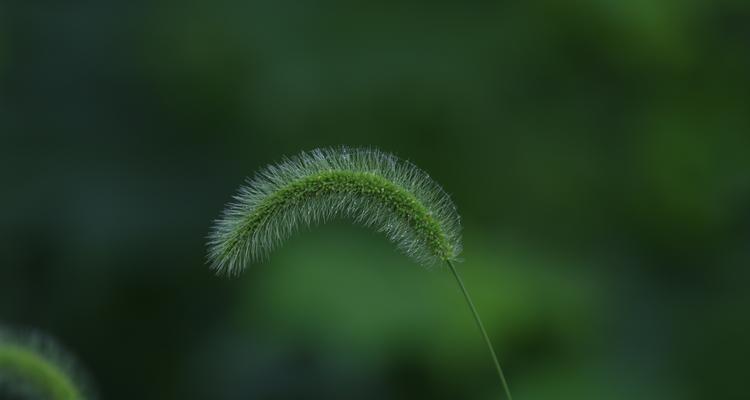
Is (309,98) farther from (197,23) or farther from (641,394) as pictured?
(641,394)

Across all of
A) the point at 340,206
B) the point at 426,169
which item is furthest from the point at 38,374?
the point at 426,169

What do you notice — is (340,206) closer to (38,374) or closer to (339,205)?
(339,205)

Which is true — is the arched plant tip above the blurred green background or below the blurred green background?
below

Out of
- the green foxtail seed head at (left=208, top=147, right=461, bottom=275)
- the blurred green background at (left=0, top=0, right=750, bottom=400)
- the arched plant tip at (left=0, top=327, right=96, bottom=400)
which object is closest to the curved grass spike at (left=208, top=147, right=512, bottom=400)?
the green foxtail seed head at (left=208, top=147, right=461, bottom=275)

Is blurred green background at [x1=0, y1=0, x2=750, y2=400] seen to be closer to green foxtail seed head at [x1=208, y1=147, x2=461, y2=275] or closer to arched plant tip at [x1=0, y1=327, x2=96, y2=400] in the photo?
arched plant tip at [x1=0, y1=327, x2=96, y2=400]

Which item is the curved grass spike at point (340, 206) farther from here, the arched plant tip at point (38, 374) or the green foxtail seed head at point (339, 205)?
the arched plant tip at point (38, 374)

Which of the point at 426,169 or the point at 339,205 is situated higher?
the point at 426,169

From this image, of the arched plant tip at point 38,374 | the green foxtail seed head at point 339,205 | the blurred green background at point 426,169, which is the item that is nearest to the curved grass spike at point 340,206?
the green foxtail seed head at point 339,205
